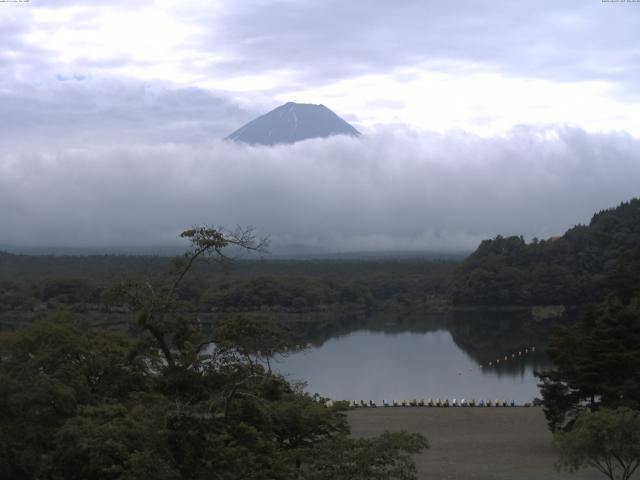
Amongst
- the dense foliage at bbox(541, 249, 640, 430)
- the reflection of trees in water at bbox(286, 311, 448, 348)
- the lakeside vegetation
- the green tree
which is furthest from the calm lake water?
the green tree

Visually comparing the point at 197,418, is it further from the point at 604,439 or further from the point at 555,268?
the point at 555,268

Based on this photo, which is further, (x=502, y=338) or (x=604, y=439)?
(x=502, y=338)

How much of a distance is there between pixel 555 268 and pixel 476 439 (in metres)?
50.5

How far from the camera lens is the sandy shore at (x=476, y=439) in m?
16.3

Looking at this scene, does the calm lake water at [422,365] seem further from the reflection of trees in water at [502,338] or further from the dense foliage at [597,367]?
the dense foliage at [597,367]

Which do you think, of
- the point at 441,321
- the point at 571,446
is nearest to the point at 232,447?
the point at 571,446

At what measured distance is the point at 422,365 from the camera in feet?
125

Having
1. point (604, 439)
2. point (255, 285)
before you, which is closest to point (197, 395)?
point (604, 439)

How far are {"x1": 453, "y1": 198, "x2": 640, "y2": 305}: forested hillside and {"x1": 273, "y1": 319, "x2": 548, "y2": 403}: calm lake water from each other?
14.7m

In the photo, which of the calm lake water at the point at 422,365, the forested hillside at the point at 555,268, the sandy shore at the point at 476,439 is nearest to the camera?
the sandy shore at the point at 476,439

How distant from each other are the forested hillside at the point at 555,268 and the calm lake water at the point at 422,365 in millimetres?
14681

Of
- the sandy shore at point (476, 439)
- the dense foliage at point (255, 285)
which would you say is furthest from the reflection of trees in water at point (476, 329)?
the sandy shore at point (476, 439)

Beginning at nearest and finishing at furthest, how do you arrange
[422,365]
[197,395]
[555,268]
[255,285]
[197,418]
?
[197,418] < [197,395] < [422,365] < [255,285] < [555,268]

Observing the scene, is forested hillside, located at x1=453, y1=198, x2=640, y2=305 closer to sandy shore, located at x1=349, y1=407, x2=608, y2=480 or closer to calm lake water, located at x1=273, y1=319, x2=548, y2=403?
calm lake water, located at x1=273, y1=319, x2=548, y2=403
